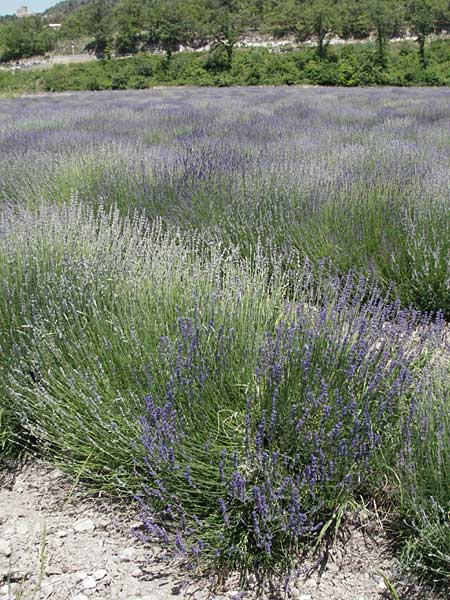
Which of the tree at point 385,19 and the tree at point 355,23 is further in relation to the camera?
the tree at point 355,23

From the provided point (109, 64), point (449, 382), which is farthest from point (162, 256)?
point (109, 64)

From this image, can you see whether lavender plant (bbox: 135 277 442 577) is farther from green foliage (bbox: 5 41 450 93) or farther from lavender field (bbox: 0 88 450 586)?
green foliage (bbox: 5 41 450 93)

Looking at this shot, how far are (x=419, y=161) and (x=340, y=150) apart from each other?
913 millimetres

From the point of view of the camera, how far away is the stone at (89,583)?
4.99ft

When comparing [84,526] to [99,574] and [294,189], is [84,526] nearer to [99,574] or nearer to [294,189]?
[99,574]

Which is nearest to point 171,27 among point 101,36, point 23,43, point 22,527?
point 101,36

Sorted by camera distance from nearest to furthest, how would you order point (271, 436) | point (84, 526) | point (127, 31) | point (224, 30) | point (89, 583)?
point (89, 583), point (271, 436), point (84, 526), point (224, 30), point (127, 31)

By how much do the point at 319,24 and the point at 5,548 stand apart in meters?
44.9

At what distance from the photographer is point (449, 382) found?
1698 millimetres

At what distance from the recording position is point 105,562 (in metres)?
1.61

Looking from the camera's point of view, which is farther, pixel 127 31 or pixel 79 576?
pixel 127 31

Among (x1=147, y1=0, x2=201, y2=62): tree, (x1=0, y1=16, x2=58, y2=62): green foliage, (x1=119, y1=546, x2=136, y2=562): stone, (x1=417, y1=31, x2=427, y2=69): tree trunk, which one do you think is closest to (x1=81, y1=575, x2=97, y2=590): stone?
(x1=119, y1=546, x2=136, y2=562): stone

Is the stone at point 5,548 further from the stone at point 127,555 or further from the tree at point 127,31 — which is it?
the tree at point 127,31

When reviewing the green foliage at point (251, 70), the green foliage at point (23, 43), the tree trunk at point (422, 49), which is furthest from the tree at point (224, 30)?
the green foliage at point (23, 43)
